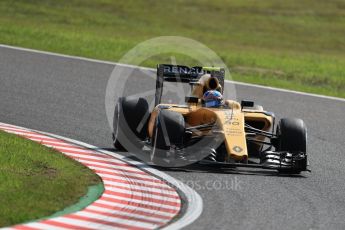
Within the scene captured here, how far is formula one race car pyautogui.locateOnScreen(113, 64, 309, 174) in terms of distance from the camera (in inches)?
516

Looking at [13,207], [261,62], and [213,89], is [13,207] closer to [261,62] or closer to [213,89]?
[213,89]

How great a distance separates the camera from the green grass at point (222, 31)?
25.3m

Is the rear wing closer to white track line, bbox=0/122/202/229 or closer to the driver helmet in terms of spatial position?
the driver helmet

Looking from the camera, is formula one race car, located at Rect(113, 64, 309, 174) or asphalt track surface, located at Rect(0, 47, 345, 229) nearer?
asphalt track surface, located at Rect(0, 47, 345, 229)

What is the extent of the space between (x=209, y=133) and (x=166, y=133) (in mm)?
636

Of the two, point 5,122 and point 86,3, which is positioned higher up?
point 86,3

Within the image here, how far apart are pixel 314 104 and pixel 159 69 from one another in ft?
20.7

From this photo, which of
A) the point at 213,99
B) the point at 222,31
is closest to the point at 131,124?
the point at 213,99

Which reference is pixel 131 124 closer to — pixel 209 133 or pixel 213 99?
pixel 213 99

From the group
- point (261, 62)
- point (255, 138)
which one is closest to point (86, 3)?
point (261, 62)

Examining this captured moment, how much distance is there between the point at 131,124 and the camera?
Result: 14.6 m

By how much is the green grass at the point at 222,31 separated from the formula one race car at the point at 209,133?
867 cm

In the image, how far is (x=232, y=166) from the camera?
42.1ft

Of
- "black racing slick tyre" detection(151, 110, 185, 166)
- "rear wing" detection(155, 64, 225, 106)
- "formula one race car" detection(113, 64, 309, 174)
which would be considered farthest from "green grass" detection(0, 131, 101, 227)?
"rear wing" detection(155, 64, 225, 106)
